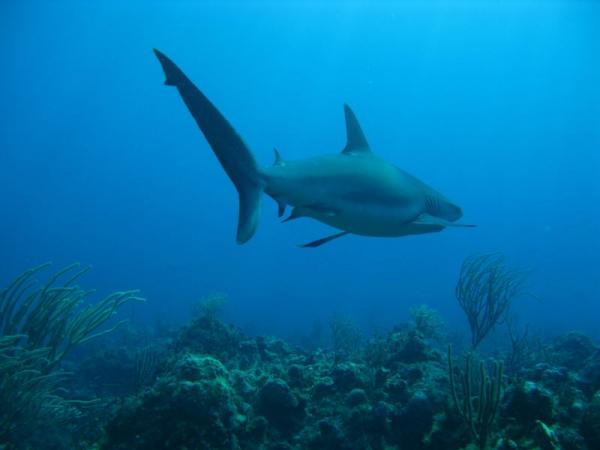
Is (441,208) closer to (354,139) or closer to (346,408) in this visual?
(354,139)

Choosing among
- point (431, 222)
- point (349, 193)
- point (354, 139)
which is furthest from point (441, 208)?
point (349, 193)

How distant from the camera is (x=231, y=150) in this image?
12.1 feet

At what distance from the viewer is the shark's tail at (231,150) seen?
3269mm

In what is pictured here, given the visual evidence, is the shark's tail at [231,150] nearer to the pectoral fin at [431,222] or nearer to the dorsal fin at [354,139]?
the dorsal fin at [354,139]

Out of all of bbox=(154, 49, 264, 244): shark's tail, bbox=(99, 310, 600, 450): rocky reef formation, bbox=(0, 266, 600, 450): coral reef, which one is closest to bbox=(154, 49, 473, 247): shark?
bbox=(154, 49, 264, 244): shark's tail

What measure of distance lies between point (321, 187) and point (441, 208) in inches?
81.3

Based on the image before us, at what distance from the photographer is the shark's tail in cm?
327

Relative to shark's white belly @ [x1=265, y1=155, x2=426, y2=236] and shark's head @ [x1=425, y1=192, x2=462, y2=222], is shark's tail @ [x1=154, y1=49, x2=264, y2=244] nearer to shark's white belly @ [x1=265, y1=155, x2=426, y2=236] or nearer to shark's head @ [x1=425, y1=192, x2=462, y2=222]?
shark's white belly @ [x1=265, y1=155, x2=426, y2=236]

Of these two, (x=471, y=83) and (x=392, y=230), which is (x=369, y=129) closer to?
(x=471, y=83)

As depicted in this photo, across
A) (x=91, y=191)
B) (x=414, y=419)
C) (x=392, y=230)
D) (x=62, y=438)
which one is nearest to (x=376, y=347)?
(x=414, y=419)

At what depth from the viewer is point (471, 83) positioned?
414 feet

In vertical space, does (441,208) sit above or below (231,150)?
above

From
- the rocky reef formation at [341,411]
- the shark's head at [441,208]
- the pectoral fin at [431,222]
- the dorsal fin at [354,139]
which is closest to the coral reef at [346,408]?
the rocky reef formation at [341,411]

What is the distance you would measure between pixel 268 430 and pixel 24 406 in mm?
3603
